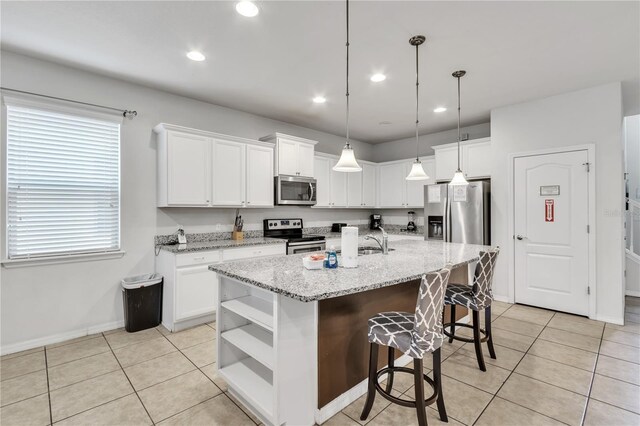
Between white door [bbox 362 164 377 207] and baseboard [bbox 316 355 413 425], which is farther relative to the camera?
white door [bbox 362 164 377 207]

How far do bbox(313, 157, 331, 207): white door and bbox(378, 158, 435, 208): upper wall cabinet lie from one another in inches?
52.5

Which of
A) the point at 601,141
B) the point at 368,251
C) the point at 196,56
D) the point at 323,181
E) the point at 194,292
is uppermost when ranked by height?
the point at 196,56

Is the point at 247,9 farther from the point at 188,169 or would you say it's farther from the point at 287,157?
the point at 287,157

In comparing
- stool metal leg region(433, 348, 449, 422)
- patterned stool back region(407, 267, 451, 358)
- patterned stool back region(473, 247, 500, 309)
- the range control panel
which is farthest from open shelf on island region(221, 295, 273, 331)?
the range control panel

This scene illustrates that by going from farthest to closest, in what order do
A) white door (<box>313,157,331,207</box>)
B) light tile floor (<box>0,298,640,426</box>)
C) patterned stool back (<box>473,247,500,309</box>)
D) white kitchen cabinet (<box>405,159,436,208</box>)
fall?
white kitchen cabinet (<box>405,159,436,208</box>), white door (<box>313,157,331,207</box>), patterned stool back (<box>473,247,500,309</box>), light tile floor (<box>0,298,640,426</box>)

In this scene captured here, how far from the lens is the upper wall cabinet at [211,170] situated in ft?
11.7

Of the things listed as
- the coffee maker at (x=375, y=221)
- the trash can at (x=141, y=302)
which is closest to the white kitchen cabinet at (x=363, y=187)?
the coffee maker at (x=375, y=221)

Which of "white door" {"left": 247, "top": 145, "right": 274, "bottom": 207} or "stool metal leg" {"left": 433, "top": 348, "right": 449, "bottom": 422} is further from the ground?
"white door" {"left": 247, "top": 145, "right": 274, "bottom": 207}

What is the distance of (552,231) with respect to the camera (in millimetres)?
3984

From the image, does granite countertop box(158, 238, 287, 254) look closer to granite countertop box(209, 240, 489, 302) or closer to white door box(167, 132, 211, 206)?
white door box(167, 132, 211, 206)

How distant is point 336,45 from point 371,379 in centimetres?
269

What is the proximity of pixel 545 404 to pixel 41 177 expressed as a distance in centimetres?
475

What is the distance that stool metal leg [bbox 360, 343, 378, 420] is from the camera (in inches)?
74.7

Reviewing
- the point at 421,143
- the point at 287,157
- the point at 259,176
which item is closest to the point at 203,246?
the point at 259,176
